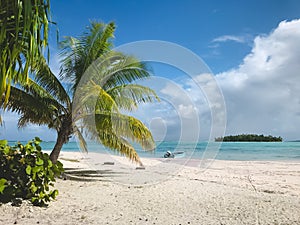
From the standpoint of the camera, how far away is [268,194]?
5.96 m

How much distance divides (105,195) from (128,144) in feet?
9.40

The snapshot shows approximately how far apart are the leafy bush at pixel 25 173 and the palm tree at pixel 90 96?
3.06m

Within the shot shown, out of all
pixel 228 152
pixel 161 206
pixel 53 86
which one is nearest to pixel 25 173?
pixel 161 206

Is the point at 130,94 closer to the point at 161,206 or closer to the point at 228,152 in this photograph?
the point at 161,206

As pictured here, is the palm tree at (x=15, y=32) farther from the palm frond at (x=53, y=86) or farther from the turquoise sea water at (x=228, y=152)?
the turquoise sea water at (x=228, y=152)

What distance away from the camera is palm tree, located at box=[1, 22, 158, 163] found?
7941mm

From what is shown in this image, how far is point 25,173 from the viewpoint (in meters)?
4.46

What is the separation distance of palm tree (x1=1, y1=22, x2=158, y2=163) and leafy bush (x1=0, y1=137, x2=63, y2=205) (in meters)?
3.06

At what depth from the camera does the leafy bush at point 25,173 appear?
Result: 4.37m

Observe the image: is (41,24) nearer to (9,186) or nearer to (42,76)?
(9,186)

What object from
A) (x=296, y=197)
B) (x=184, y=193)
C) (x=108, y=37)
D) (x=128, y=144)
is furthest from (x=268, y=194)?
(x=108, y=37)

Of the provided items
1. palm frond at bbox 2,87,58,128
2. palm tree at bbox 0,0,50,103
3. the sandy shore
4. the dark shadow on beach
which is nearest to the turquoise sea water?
the dark shadow on beach

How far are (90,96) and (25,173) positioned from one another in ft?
11.5

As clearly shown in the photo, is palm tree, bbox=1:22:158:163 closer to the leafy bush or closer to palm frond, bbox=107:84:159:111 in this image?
palm frond, bbox=107:84:159:111
